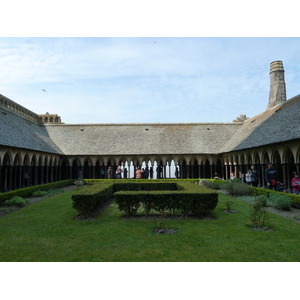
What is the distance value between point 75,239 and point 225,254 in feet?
13.8

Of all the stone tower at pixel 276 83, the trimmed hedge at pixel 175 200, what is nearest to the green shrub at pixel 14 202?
the trimmed hedge at pixel 175 200

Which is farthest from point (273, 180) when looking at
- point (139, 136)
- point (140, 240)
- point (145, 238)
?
point (139, 136)

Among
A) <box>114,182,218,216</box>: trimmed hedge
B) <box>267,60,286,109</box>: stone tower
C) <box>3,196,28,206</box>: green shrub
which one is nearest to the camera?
<box>114,182,218,216</box>: trimmed hedge

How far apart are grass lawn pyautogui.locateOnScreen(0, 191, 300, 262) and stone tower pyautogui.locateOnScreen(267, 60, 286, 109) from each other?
80.3 feet

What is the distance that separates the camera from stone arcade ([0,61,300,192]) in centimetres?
2117

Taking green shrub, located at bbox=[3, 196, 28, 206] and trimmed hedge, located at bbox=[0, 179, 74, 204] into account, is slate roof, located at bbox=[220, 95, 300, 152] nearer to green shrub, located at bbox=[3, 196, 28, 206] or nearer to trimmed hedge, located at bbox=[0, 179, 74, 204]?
green shrub, located at bbox=[3, 196, 28, 206]

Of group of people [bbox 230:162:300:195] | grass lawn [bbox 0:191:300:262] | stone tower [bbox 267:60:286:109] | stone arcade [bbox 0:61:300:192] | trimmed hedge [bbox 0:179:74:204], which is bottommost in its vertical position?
grass lawn [bbox 0:191:300:262]

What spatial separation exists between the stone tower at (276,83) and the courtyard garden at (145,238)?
23874mm

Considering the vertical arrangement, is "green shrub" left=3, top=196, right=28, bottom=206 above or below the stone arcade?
below

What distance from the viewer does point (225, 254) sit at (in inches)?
241

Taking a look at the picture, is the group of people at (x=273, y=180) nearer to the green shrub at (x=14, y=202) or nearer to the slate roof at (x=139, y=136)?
the slate roof at (x=139, y=136)

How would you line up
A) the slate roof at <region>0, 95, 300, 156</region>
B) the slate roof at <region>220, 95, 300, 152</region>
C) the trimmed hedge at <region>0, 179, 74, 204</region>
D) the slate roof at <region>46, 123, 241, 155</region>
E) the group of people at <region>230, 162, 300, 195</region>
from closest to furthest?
the group of people at <region>230, 162, 300, 195</region>, the trimmed hedge at <region>0, 179, 74, 204</region>, the slate roof at <region>220, 95, 300, 152</region>, the slate roof at <region>0, 95, 300, 156</region>, the slate roof at <region>46, 123, 241, 155</region>

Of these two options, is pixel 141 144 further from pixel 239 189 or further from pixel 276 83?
pixel 276 83

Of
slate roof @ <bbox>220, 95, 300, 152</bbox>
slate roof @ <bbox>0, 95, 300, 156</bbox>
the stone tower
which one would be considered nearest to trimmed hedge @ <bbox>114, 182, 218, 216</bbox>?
slate roof @ <bbox>220, 95, 300, 152</bbox>
